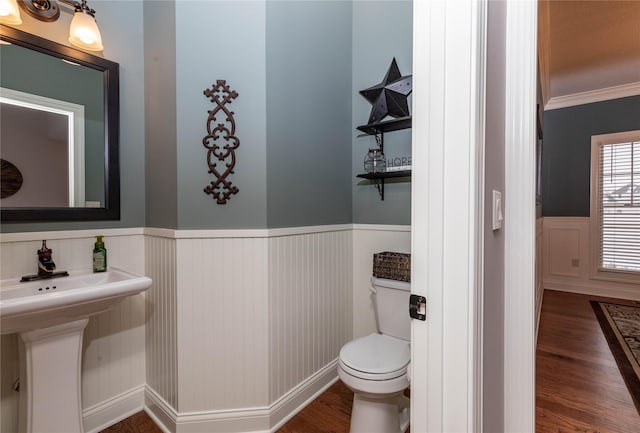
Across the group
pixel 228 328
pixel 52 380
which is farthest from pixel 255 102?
pixel 52 380

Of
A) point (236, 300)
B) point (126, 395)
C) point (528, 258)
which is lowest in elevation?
point (126, 395)

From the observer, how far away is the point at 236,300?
1596 mm

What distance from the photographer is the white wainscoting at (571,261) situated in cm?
384

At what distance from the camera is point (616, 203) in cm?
377

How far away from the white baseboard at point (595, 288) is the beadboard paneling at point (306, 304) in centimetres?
357

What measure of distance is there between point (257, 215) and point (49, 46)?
1.27 m

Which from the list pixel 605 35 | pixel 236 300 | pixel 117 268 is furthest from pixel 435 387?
pixel 605 35

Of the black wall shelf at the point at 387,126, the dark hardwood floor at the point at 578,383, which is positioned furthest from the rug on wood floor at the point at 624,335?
the black wall shelf at the point at 387,126

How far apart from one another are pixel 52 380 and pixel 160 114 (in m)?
1.32

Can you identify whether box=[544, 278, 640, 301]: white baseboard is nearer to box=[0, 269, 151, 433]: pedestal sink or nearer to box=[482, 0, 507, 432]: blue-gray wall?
box=[482, 0, 507, 432]: blue-gray wall

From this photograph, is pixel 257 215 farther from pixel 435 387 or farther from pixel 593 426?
pixel 593 426

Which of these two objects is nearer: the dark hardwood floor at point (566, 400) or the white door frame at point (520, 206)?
the white door frame at point (520, 206)

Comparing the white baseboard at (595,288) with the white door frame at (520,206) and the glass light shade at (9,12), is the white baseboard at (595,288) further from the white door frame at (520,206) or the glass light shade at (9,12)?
the glass light shade at (9,12)

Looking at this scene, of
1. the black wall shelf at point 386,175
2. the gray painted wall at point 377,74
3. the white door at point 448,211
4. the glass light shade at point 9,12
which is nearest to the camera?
the white door at point 448,211
